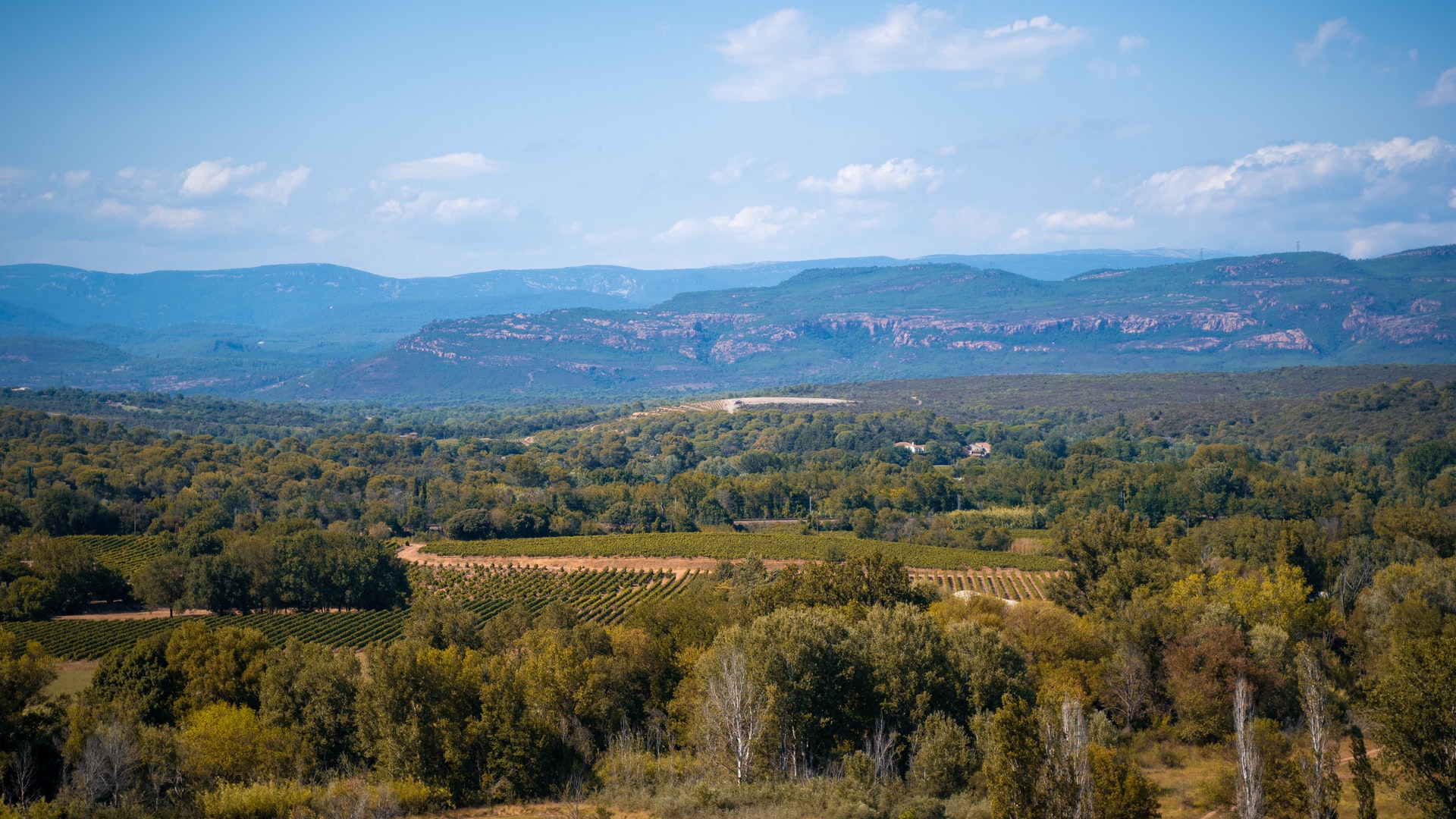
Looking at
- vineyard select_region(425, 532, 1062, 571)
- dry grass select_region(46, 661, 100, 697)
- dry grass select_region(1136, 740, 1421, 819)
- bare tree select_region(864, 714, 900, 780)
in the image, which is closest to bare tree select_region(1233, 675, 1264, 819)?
dry grass select_region(1136, 740, 1421, 819)

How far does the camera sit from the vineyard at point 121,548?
66.4 metres

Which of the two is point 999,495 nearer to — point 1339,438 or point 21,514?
point 1339,438

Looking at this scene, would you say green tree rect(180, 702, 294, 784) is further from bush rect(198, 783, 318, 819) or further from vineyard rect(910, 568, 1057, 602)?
vineyard rect(910, 568, 1057, 602)

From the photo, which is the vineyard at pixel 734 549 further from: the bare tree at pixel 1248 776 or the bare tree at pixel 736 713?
the bare tree at pixel 1248 776

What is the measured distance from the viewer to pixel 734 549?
78875mm

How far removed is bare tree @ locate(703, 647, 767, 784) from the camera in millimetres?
25672

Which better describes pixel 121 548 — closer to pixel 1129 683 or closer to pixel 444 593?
pixel 444 593

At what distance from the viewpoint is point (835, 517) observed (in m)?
93.2

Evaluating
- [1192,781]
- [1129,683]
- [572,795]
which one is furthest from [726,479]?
[1192,781]

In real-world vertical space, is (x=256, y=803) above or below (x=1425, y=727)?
below

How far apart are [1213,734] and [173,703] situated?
35.3 m

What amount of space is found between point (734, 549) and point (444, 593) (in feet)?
81.5

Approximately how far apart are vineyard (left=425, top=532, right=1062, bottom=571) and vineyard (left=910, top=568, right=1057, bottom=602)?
124 centimetres

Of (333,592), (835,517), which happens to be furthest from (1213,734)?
(835,517)
